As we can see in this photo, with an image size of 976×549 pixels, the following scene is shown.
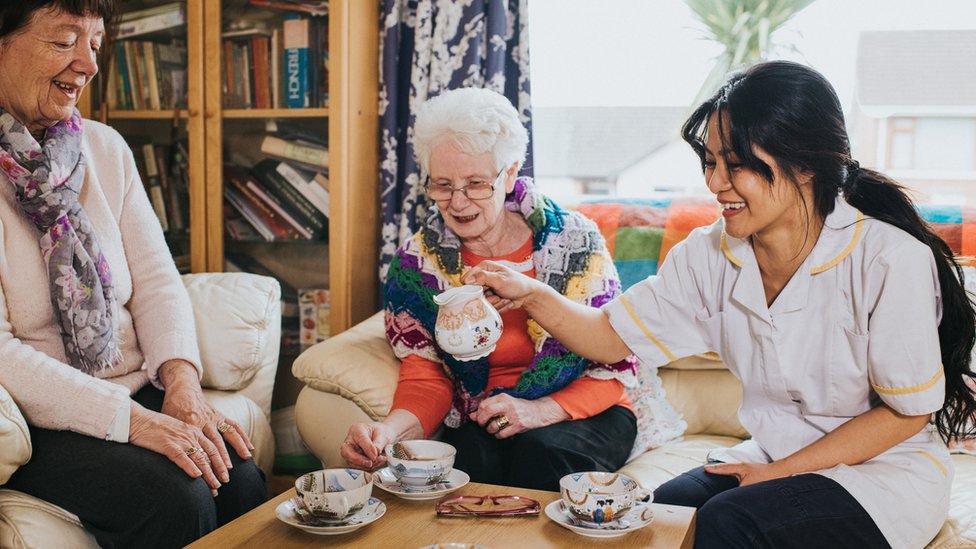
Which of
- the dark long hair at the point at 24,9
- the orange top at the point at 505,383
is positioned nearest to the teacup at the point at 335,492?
the orange top at the point at 505,383

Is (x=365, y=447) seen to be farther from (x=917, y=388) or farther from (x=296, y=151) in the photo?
(x=296, y=151)

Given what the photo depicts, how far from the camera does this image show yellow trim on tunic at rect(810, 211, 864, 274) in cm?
146

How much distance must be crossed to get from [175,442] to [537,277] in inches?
31.1

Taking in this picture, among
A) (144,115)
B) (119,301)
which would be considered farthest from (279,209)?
(119,301)

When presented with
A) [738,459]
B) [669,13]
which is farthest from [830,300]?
[669,13]

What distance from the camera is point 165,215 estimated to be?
9.55 ft

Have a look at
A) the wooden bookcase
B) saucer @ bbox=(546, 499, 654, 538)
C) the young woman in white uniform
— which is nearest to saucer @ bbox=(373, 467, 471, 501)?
saucer @ bbox=(546, 499, 654, 538)

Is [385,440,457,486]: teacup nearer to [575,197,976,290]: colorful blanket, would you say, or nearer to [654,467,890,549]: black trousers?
[654,467,890,549]: black trousers

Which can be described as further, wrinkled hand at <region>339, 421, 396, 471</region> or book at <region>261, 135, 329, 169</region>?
book at <region>261, 135, 329, 169</region>

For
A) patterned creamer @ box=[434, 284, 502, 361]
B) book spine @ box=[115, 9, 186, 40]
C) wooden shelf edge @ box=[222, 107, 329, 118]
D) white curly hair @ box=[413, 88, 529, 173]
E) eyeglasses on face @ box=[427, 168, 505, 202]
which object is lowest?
patterned creamer @ box=[434, 284, 502, 361]

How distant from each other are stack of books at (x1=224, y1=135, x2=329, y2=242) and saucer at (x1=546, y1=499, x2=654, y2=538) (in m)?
1.62

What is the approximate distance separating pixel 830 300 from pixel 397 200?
1628 millimetres

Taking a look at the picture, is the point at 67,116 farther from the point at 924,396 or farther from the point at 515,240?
the point at 924,396

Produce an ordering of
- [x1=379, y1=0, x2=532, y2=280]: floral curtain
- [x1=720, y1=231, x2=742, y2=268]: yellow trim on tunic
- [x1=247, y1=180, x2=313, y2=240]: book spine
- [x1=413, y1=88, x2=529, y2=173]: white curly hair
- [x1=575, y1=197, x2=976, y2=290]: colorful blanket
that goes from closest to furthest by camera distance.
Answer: [x1=720, y1=231, x2=742, y2=268]: yellow trim on tunic, [x1=413, y1=88, x2=529, y2=173]: white curly hair, [x1=575, y1=197, x2=976, y2=290]: colorful blanket, [x1=379, y1=0, x2=532, y2=280]: floral curtain, [x1=247, y1=180, x2=313, y2=240]: book spine
